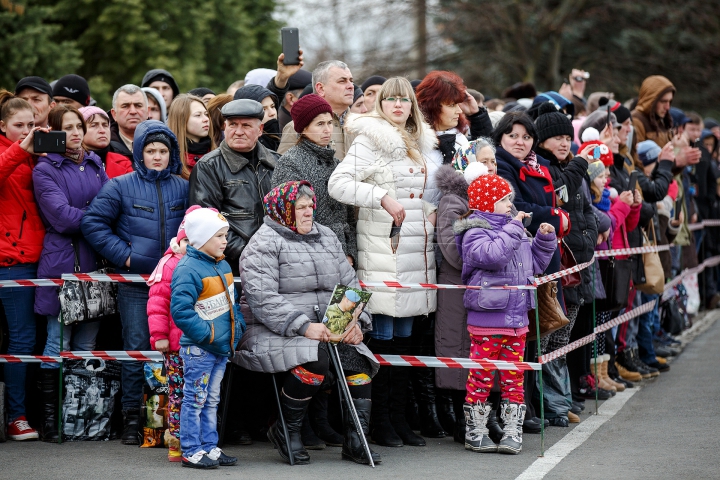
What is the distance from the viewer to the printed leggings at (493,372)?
26.3 ft

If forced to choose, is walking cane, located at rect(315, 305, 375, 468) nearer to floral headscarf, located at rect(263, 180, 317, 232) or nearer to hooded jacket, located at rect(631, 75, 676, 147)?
floral headscarf, located at rect(263, 180, 317, 232)

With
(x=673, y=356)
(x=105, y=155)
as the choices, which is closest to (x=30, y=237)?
(x=105, y=155)

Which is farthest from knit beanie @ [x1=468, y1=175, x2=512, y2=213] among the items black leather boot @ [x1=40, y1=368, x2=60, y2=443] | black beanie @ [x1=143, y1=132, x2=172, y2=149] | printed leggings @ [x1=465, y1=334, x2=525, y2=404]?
black leather boot @ [x1=40, y1=368, x2=60, y2=443]

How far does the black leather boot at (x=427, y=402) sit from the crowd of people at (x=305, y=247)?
0.01m

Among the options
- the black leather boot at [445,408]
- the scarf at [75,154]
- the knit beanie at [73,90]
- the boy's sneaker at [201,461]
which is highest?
the knit beanie at [73,90]

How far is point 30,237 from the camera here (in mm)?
8531

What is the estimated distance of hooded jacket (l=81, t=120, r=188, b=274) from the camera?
832 centimetres

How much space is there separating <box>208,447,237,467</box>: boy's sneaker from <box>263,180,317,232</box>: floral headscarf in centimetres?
149

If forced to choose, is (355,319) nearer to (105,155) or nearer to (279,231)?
(279,231)

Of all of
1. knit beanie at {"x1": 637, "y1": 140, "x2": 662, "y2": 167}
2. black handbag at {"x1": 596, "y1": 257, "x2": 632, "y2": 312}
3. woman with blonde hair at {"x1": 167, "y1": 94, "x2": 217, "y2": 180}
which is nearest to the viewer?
woman with blonde hair at {"x1": 167, "y1": 94, "x2": 217, "y2": 180}

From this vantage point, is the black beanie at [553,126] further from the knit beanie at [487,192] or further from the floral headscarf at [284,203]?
the floral headscarf at [284,203]

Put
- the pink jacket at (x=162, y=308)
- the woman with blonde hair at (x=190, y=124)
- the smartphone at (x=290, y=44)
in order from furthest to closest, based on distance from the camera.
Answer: the smartphone at (x=290, y=44) < the woman with blonde hair at (x=190, y=124) < the pink jacket at (x=162, y=308)

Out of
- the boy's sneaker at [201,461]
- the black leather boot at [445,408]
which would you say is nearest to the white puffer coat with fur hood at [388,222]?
the black leather boot at [445,408]

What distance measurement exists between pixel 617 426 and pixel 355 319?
8.69ft
